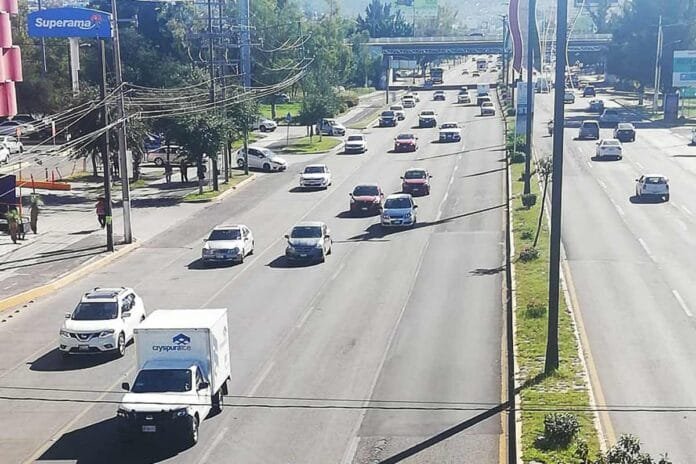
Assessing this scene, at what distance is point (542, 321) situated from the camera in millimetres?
27578

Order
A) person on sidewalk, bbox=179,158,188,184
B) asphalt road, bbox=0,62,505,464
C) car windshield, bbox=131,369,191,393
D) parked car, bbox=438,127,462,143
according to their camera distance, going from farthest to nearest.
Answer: parked car, bbox=438,127,462,143 → person on sidewalk, bbox=179,158,188,184 → car windshield, bbox=131,369,191,393 → asphalt road, bbox=0,62,505,464

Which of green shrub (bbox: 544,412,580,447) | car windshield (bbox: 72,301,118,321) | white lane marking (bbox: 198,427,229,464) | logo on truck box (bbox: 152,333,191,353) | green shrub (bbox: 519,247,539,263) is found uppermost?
logo on truck box (bbox: 152,333,191,353)

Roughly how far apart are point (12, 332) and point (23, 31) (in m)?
65.5

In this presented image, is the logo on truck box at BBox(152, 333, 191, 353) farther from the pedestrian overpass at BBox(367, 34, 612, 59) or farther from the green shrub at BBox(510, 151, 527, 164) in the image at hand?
Answer: the pedestrian overpass at BBox(367, 34, 612, 59)

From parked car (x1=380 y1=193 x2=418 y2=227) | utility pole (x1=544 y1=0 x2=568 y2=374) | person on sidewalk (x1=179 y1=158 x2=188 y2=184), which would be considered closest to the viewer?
utility pole (x1=544 y1=0 x2=568 y2=374)

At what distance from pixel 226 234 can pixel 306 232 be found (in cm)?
310

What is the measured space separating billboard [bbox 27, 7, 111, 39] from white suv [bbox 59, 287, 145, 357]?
16442 mm

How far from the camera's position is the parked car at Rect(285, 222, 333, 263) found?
38125mm

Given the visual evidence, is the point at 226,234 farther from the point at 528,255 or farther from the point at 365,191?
the point at 365,191

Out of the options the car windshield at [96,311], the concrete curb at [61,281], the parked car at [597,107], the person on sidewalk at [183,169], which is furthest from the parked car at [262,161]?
the parked car at [597,107]

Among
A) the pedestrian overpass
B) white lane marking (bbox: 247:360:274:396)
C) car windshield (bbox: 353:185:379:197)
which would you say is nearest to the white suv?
white lane marking (bbox: 247:360:274:396)

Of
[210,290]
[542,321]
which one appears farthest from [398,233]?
[542,321]

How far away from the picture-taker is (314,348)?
26922 millimetres

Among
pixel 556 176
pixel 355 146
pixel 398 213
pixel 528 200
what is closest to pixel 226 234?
pixel 398 213
